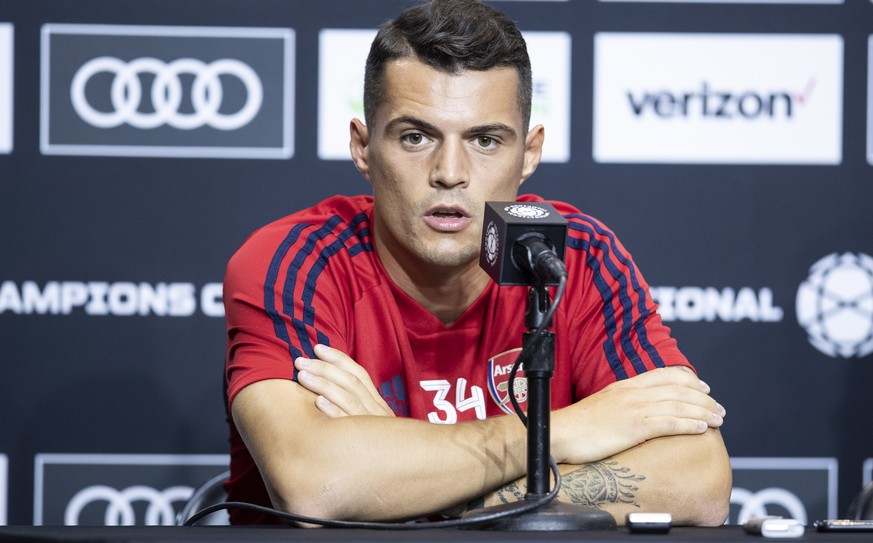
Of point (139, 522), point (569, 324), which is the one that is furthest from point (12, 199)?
point (569, 324)

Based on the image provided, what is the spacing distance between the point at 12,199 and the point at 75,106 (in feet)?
0.97

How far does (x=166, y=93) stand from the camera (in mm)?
2656

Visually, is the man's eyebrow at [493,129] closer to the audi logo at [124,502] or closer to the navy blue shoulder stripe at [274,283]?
the navy blue shoulder stripe at [274,283]

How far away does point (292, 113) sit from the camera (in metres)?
2.67

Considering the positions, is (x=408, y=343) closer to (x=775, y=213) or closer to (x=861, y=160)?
(x=775, y=213)

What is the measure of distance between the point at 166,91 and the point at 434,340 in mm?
1176

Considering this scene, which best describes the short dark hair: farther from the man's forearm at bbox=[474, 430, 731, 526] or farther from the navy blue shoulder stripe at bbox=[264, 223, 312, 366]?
the man's forearm at bbox=[474, 430, 731, 526]

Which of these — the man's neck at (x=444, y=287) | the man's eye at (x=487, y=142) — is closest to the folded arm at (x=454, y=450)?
the man's neck at (x=444, y=287)

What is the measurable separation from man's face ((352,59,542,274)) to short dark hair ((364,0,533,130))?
2cm

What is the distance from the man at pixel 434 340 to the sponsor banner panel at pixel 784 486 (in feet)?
3.17

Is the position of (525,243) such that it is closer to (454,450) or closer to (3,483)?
(454,450)

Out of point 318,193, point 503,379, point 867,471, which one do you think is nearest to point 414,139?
point 503,379

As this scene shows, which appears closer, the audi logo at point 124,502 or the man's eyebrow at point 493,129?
the man's eyebrow at point 493,129

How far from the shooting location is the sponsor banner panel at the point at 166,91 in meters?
2.65
